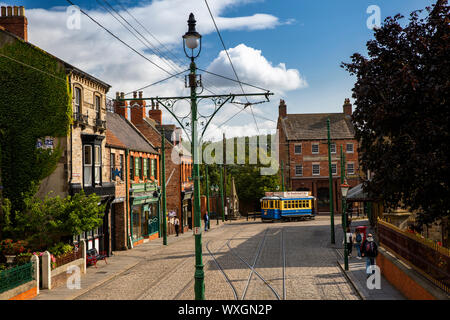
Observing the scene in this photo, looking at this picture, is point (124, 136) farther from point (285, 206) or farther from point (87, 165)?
point (285, 206)

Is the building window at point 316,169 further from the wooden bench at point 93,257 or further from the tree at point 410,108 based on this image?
the tree at point 410,108

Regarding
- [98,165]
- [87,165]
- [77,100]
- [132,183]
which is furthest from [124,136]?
[77,100]

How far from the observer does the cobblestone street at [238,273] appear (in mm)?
15898

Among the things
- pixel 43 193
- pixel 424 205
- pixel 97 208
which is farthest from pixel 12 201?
pixel 424 205

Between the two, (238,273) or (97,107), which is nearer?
(238,273)

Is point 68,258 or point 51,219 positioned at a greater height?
point 51,219

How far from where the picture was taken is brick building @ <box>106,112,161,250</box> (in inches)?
1144

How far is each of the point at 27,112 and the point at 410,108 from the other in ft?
56.4

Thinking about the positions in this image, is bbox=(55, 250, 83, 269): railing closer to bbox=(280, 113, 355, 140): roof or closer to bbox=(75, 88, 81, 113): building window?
bbox=(75, 88, 81, 113): building window

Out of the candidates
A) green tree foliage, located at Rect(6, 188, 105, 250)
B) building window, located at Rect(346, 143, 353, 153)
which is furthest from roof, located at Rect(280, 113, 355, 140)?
green tree foliage, located at Rect(6, 188, 105, 250)

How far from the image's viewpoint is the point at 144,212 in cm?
3412

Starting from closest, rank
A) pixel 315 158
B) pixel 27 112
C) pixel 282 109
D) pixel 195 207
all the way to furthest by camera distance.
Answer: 1. pixel 195 207
2. pixel 27 112
3. pixel 315 158
4. pixel 282 109
